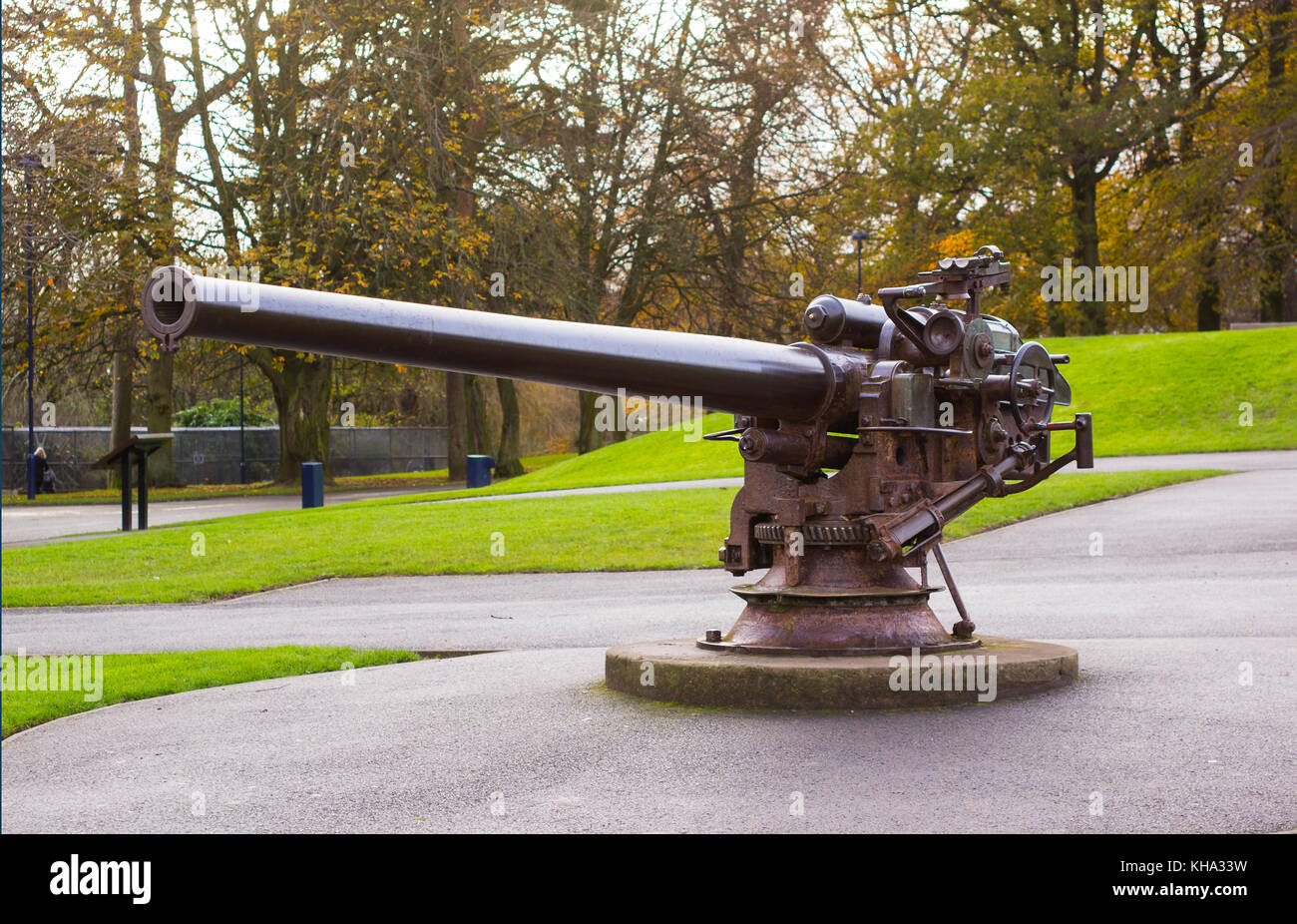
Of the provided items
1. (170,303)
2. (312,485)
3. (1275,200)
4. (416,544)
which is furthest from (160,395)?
(170,303)

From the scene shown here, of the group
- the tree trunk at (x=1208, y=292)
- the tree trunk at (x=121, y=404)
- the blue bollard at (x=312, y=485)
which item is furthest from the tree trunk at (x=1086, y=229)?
the tree trunk at (x=121, y=404)

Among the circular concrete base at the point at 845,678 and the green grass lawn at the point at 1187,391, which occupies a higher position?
the green grass lawn at the point at 1187,391

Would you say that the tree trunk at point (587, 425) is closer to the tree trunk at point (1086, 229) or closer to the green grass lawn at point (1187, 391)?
the green grass lawn at point (1187, 391)

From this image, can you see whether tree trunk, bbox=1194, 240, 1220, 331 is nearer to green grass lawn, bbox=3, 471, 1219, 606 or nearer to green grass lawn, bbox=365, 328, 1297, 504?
green grass lawn, bbox=365, 328, 1297, 504

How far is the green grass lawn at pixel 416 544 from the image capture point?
1609 cm

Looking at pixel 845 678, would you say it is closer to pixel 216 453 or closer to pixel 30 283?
pixel 30 283

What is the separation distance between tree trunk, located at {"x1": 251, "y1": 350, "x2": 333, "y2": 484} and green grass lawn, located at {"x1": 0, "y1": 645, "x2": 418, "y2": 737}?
2427 centimetres

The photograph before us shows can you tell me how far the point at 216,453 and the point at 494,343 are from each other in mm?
41846

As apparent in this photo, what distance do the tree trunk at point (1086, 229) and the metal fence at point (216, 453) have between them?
22247 mm

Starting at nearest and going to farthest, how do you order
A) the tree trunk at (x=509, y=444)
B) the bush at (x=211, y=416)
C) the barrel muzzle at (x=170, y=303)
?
the barrel muzzle at (x=170, y=303)
the tree trunk at (x=509, y=444)
the bush at (x=211, y=416)

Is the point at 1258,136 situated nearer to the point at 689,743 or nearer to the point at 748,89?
the point at 748,89

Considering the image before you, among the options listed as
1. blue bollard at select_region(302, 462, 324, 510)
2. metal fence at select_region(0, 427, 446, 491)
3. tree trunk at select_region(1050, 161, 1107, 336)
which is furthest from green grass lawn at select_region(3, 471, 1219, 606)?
metal fence at select_region(0, 427, 446, 491)

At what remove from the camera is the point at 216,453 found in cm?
4506

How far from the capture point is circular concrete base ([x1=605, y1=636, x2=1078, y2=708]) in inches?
230
